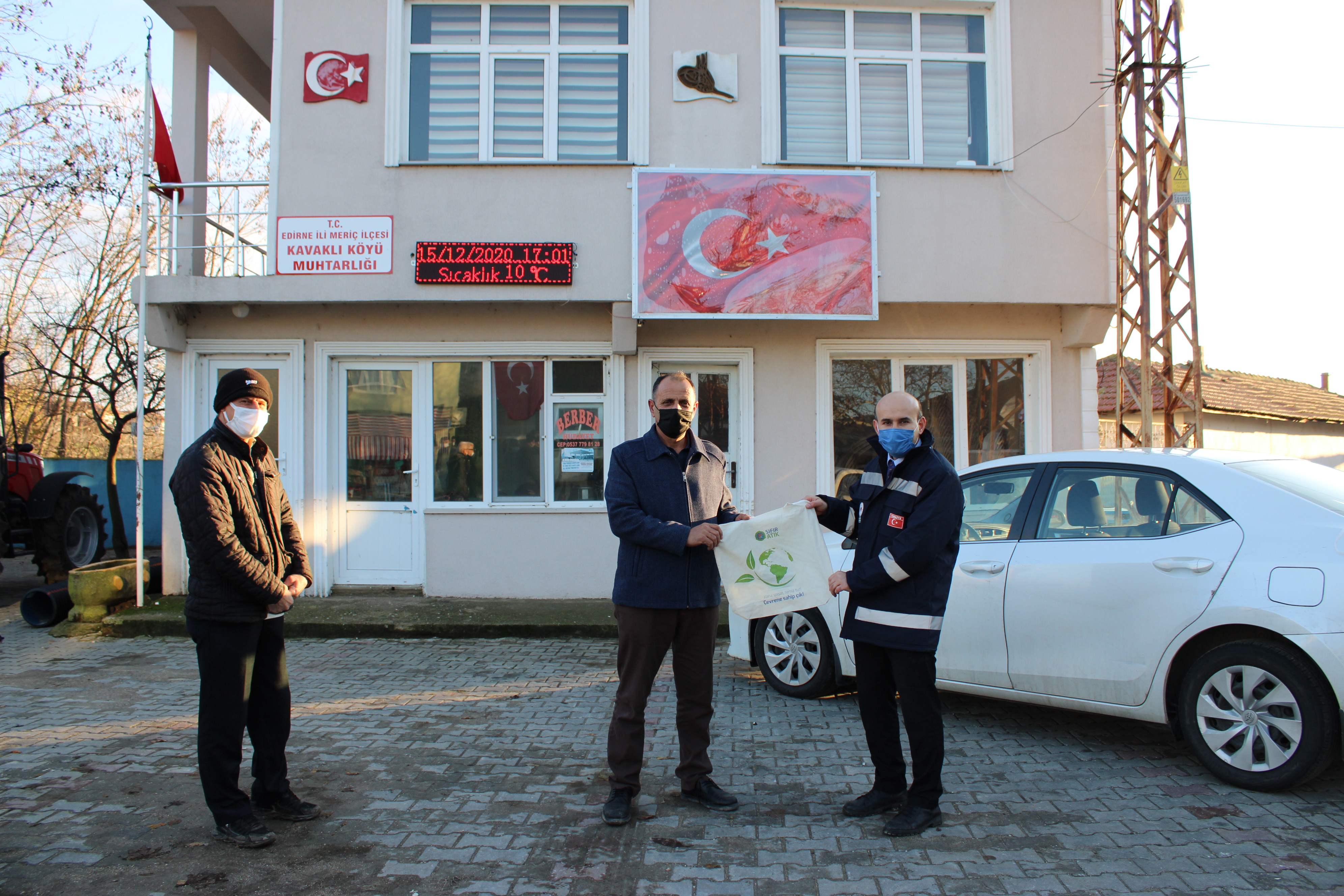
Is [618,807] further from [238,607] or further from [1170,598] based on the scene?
[1170,598]

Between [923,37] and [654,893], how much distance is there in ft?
28.9

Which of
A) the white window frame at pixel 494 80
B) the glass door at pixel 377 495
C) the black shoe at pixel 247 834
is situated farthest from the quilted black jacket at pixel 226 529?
the white window frame at pixel 494 80

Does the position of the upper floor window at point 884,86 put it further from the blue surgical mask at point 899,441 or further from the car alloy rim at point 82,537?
the car alloy rim at point 82,537

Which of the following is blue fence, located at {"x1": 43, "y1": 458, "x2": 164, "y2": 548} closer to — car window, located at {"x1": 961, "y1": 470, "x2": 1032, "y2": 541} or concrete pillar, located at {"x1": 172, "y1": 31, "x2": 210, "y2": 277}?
concrete pillar, located at {"x1": 172, "y1": 31, "x2": 210, "y2": 277}

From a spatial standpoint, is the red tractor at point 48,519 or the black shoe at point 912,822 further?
the red tractor at point 48,519

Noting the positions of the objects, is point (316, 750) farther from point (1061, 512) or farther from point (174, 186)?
point (174, 186)

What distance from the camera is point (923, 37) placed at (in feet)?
30.1

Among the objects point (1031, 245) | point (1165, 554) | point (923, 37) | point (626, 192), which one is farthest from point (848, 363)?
point (1165, 554)

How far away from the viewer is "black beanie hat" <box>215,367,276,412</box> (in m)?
3.67

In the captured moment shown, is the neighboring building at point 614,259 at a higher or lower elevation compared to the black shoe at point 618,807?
higher

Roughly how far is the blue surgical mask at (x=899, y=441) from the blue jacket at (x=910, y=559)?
26 millimetres

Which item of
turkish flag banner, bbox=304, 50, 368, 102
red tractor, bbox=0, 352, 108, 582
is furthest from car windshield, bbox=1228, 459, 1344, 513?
red tractor, bbox=0, 352, 108, 582

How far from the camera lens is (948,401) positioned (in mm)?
9320

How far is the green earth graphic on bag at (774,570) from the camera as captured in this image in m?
4.06
